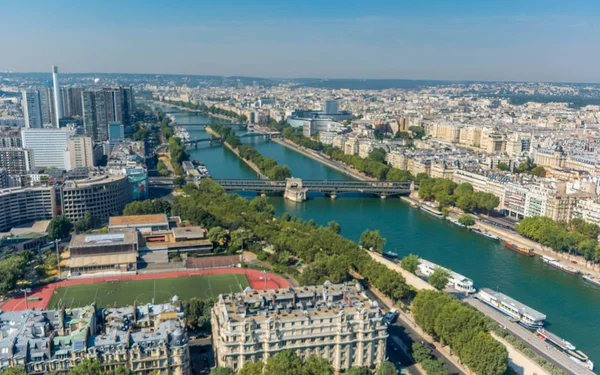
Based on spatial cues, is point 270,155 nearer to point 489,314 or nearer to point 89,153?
point 89,153

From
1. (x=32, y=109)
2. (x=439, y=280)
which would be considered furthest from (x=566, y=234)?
(x=32, y=109)

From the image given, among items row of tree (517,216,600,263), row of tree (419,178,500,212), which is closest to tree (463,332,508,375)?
row of tree (517,216,600,263)

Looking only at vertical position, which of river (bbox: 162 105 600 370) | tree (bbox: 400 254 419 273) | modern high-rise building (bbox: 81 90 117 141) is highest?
modern high-rise building (bbox: 81 90 117 141)

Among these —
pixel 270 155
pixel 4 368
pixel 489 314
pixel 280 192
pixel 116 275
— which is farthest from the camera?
pixel 270 155

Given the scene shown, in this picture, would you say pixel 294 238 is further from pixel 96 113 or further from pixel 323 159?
pixel 96 113

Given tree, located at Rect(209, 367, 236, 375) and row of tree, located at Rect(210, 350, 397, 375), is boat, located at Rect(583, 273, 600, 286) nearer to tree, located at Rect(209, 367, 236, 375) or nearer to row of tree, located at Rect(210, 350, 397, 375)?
row of tree, located at Rect(210, 350, 397, 375)

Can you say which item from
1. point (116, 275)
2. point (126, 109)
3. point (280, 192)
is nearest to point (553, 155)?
point (280, 192)

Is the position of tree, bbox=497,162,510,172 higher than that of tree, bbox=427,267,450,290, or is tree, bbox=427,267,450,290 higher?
tree, bbox=497,162,510,172
